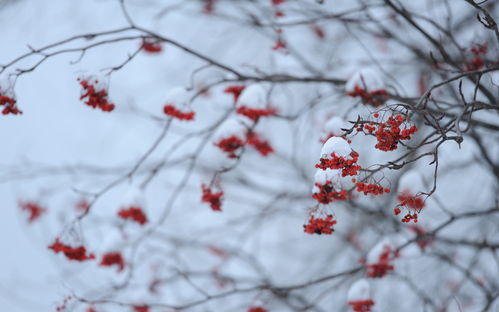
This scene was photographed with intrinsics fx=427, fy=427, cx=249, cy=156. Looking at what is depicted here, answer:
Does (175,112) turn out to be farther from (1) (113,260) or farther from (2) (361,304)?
(2) (361,304)

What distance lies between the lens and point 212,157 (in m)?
7.90

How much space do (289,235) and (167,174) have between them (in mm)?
3659

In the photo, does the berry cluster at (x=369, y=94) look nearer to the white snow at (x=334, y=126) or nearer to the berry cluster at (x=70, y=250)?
the white snow at (x=334, y=126)

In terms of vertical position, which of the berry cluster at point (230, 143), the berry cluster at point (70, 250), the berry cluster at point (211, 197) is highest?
the berry cluster at point (230, 143)

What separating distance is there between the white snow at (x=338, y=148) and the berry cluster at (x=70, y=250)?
1806 millimetres

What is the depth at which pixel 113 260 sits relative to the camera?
3.23 metres

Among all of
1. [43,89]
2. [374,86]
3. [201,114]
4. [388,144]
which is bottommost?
[388,144]

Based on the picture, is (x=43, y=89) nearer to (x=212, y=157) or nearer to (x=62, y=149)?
(x=62, y=149)

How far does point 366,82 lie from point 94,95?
1.61m

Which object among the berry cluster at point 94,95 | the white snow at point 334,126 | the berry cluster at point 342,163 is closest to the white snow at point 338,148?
the berry cluster at point 342,163

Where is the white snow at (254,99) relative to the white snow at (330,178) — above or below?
above

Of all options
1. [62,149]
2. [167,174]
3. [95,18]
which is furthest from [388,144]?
[62,149]

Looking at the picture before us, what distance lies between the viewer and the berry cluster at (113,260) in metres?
3.20

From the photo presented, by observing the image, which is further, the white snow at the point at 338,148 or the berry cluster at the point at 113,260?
the berry cluster at the point at 113,260
